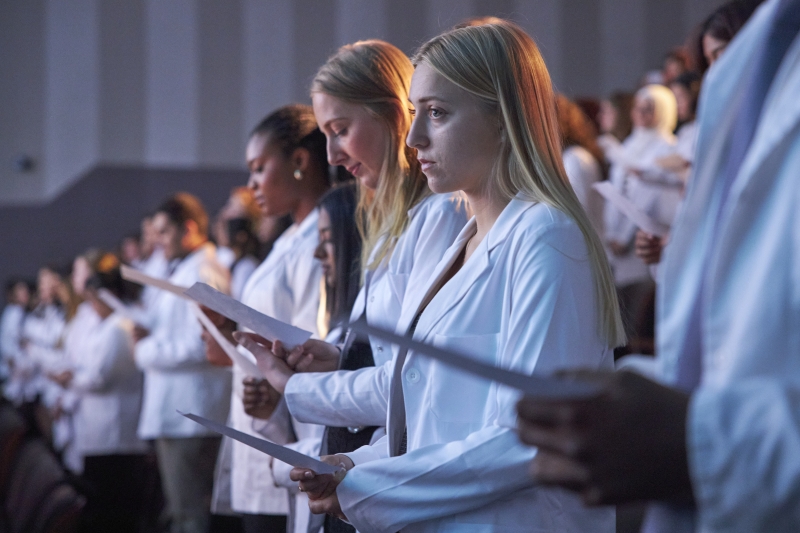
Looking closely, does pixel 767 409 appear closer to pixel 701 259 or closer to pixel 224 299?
pixel 701 259

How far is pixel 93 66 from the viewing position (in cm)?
942

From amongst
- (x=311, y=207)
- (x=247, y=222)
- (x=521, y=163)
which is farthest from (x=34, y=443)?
(x=521, y=163)

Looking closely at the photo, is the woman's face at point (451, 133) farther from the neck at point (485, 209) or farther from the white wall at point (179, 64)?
the white wall at point (179, 64)

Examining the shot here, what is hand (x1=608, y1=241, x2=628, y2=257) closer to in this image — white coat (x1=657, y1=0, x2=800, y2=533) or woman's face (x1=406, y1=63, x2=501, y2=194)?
woman's face (x1=406, y1=63, x2=501, y2=194)

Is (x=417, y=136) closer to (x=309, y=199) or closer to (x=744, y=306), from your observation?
(x=744, y=306)

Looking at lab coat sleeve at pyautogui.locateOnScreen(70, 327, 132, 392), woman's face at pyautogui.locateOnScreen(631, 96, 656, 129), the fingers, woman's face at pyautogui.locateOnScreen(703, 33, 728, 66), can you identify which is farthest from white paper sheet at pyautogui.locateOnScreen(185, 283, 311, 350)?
woman's face at pyautogui.locateOnScreen(631, 96, 656, 129)

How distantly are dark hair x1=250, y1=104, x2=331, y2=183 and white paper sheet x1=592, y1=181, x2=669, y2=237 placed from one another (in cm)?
88

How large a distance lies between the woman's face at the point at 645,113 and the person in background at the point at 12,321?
592cm

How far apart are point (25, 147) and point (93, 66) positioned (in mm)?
1214

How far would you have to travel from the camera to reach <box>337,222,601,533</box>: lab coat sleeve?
1.21 metres

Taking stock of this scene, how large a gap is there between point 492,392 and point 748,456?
644 mm

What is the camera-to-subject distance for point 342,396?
1696 mm

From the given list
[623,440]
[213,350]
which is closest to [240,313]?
[213,350]

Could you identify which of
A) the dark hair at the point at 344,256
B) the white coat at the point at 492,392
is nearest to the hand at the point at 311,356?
the dark hair at the point at 344,256
